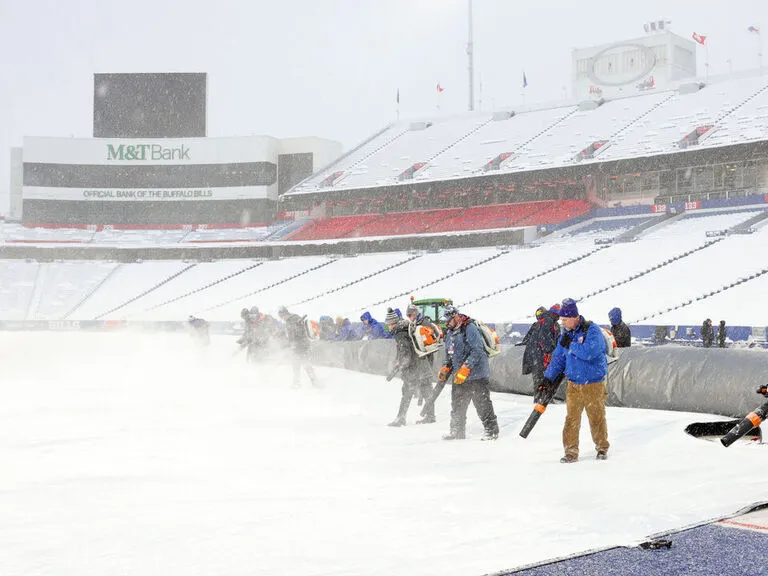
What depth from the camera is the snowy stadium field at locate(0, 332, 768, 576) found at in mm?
5637

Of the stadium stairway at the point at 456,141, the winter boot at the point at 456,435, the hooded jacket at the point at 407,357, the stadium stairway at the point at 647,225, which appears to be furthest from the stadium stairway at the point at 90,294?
the winter boot at the point at 456,435

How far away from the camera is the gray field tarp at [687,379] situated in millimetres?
11250

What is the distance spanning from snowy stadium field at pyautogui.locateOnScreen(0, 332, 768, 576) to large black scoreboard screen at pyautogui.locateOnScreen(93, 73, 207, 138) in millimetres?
53117

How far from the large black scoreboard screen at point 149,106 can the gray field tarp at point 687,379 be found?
2133 inches

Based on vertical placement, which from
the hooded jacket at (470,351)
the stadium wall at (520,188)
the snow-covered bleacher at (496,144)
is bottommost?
the hooded jacket at (470,351)

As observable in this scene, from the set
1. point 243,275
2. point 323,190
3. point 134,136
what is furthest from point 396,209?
point 134,136

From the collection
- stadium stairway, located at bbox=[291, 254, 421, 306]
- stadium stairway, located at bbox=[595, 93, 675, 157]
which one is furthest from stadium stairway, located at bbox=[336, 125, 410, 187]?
stadium stairway, located at bbox=[595, 93, 675, 157]

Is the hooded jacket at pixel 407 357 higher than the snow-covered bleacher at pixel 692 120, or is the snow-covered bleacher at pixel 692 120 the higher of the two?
the snow-covered bleacher at pixel 692 120

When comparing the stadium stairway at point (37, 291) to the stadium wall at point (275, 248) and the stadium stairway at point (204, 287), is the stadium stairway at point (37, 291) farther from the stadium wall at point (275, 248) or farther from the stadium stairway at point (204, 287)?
the stadium stairway at point (204, 287)

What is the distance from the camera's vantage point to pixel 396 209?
177ft

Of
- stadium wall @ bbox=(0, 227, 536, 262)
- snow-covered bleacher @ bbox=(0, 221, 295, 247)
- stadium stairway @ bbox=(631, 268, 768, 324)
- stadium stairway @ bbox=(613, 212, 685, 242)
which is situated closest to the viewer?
stadium stairway @ bbox=(631, 268, 768, 324)

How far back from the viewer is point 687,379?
1225 centimetres

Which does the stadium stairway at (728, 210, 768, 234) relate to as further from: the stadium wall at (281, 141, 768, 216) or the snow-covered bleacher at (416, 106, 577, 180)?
the snow-covered bleacher at (416, 106, 577, 180)

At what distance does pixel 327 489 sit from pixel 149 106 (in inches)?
2423
